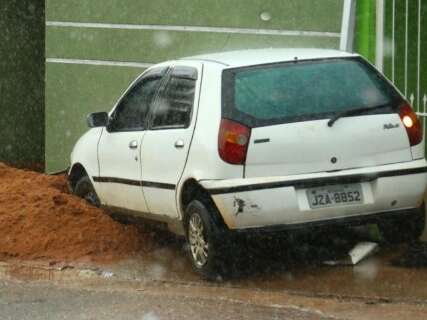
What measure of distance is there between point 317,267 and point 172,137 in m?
1.51

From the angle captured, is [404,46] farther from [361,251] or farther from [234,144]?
[234,144]

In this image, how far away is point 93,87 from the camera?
593 inches

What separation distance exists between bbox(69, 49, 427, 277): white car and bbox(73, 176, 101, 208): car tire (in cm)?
175

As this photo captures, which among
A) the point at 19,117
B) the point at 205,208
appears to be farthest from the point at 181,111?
the point at 19,117

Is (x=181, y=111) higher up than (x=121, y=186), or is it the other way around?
(x=181, y=111)

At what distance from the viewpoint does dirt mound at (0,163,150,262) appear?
10719 millimetres

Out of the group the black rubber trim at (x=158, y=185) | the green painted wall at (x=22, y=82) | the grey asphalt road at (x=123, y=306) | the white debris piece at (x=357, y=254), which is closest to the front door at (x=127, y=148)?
the black rubber trim at (x=158, y=185)

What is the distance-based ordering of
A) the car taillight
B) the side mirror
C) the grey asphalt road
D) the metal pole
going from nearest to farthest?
the grey asphalt road → the car taillight → the side mirror → the metal pole

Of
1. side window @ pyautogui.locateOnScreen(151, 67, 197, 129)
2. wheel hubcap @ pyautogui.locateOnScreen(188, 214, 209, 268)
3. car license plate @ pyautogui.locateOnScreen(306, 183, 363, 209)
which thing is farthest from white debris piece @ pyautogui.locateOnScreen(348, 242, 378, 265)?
side window @ pyautogui.locateOnScreen(151, 67, 197, 129)

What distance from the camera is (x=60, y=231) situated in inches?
435

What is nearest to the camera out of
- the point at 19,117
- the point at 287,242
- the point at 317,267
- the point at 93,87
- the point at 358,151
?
the point at 358,151

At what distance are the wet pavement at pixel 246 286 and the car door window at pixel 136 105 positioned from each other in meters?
1.12

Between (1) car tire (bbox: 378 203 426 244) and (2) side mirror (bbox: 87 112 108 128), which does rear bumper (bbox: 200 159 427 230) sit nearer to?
(1) car tire (bbox: 378 203 426 244)

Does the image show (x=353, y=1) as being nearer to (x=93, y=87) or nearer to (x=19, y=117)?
(x=93, y=87)
